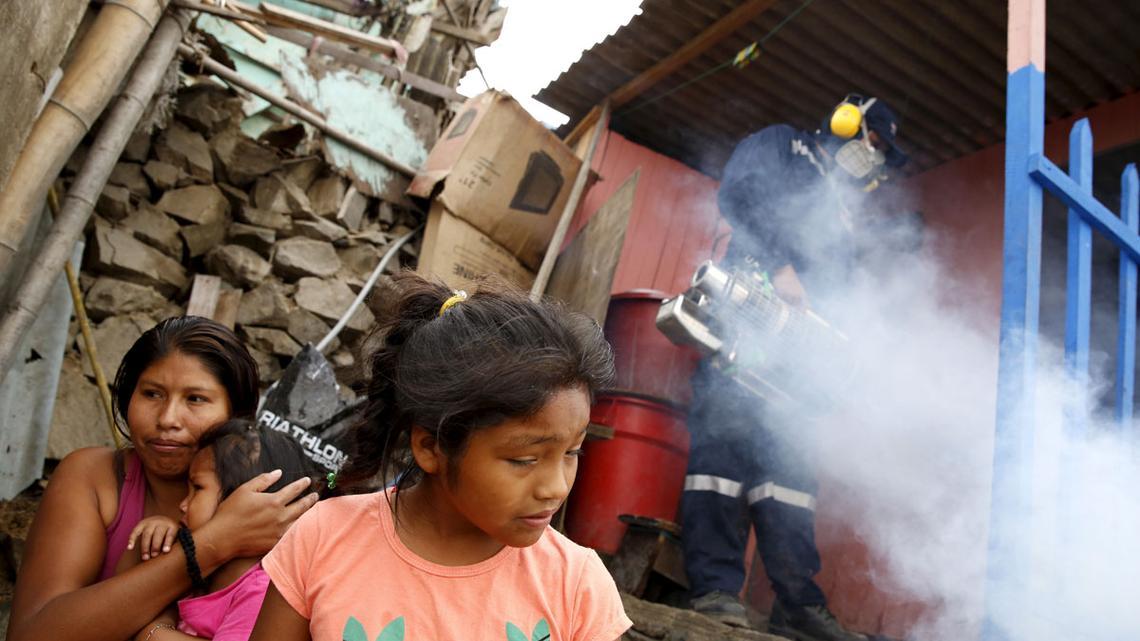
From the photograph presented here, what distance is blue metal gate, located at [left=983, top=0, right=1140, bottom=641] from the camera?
2086 mm

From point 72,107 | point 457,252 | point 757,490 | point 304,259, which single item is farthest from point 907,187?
point 72,107

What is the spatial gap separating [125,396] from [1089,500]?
2.71m

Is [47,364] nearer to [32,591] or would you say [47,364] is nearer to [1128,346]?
[32,591]

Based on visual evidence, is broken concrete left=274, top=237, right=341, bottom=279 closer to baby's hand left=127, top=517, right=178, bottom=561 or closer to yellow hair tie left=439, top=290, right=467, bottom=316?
baby's hand left=127, top=517, right=178, bottom=561

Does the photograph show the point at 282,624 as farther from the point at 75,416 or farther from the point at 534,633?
the point at 75,416

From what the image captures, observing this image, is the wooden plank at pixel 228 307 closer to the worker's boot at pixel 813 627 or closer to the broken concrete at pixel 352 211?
the broken concrete at pixel 352 211

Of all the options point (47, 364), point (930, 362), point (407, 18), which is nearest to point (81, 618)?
point (47, 364)

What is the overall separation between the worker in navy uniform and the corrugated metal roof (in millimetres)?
424

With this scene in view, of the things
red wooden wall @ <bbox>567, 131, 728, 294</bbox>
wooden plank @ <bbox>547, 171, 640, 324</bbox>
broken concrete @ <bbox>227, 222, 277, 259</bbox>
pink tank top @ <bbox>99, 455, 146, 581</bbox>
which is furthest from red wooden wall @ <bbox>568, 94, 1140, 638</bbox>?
pink tank top @ <bbox>99, 455, 146, 581</bbox>

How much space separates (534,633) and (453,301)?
1.88 feet

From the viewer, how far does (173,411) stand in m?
1.86

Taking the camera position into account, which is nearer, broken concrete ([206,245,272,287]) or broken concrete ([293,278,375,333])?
broken concrete ([206,245,272,287])

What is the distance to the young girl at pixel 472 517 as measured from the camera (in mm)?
1284

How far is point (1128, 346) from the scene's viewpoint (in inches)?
100
